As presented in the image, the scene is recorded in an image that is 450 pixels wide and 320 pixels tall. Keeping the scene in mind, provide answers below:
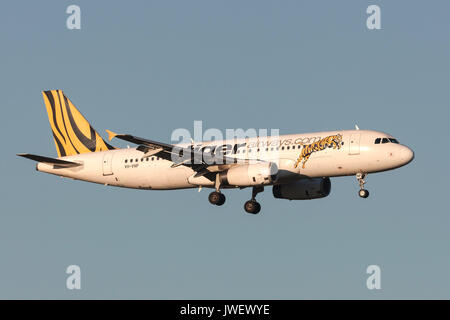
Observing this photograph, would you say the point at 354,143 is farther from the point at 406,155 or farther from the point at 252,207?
the point at 252,207

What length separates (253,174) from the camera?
7050 centimetres

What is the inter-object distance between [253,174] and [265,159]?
217 centimetres

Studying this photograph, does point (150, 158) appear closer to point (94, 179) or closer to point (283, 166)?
point (94, 179)

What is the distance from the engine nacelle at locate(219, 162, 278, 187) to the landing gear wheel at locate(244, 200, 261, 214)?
175 inches

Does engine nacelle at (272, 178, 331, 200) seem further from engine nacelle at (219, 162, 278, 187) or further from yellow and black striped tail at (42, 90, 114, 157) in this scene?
yellow and black striped tail at (42, 90, 114, 157)

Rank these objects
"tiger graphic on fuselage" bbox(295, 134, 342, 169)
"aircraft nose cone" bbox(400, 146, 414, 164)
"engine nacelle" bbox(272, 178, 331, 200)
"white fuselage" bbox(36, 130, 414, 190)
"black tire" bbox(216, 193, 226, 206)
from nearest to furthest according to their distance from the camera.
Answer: "aircraft nose cone" bbox(400, 146, 414, 164) → "white fuselage" bbox(36, 130, 414, 190) → "tiger graphic on fuselage" bbox(295, 134, 342, 169) → "black tire" bbox(216, 193, 226, 206) → "engine nacelle" bbox(272, 178, 331, 200)

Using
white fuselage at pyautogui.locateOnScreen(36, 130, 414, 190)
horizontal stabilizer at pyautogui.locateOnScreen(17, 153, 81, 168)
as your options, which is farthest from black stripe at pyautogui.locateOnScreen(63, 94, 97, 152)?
horizontal stabilizer at pyautogui.locateOnScreen(17, 153, 81, 168)

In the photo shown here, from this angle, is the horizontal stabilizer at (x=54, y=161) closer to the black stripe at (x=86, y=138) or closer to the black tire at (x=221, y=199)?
the black stripe at (x=86, y=138)

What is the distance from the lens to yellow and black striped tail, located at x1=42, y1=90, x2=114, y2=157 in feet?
270

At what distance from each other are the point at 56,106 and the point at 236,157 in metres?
19.4

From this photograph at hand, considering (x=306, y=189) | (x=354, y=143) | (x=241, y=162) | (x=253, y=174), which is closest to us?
(x=354, y=143)

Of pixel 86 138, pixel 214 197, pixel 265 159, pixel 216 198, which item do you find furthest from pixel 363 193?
pixel 86 138

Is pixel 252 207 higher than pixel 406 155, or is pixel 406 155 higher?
pixel 406 155
